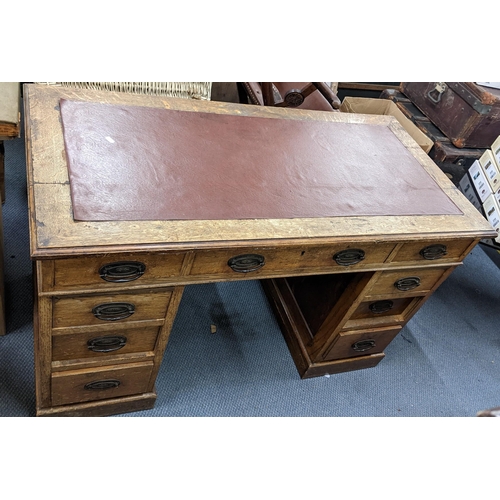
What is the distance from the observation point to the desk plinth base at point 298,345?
194 centimetres

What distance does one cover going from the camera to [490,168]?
2346 mm

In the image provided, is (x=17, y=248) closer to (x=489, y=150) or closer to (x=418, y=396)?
(x=418, y=396)

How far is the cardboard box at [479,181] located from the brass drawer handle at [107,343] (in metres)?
1.91

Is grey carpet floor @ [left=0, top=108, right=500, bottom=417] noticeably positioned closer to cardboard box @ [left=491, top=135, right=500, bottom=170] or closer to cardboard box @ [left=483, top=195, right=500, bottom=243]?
cardboard box @ [left=483, top=195, right=500, bottom=243]

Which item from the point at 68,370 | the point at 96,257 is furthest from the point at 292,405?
the point at 96,257

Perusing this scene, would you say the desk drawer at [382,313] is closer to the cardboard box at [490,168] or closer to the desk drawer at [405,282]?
the desk drawer at [405,282]

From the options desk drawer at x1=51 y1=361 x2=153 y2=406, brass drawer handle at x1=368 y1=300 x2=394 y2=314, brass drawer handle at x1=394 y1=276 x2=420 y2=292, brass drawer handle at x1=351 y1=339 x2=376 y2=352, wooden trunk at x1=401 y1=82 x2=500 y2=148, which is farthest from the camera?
wooden trunk at x1=401 y1=82 x2=500 y2=148

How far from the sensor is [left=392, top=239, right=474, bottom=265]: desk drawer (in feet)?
4.89

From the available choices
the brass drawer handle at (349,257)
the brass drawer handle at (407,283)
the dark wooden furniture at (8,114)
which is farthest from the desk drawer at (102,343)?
the brass drawer handle at (407,283)

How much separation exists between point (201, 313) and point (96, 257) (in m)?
1.04

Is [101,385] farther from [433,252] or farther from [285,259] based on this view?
[433,252]

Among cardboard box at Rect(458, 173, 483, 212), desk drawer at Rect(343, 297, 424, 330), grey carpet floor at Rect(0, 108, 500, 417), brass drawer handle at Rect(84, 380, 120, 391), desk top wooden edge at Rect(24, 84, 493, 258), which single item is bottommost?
grey carpet floor at Rect(0, 108, 500, 417)

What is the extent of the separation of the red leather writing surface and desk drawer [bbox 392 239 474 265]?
10 cm

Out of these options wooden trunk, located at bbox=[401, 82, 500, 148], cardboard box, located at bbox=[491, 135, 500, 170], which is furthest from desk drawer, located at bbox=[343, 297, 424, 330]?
wooden trunk, located at bbox=[401, 82, 500, 148]
